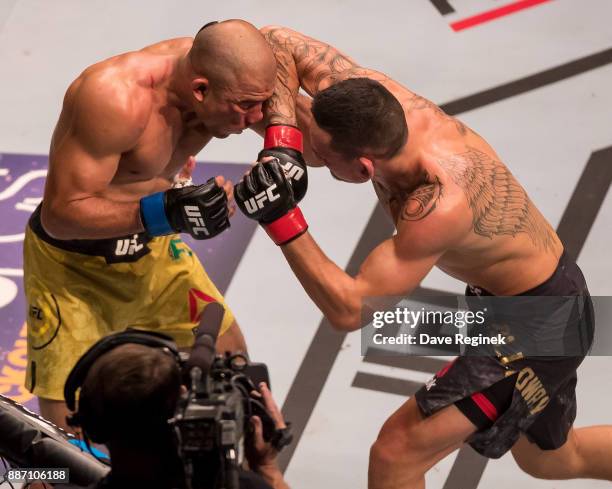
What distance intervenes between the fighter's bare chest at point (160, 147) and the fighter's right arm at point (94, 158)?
0.06 meters

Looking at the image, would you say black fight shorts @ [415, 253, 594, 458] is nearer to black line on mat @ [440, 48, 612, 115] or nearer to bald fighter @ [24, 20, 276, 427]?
bald fighter @ [24, 20, 276, 427]

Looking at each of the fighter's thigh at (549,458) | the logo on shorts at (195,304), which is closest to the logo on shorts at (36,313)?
the logo on shorts at (195,304)

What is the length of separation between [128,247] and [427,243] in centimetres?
113

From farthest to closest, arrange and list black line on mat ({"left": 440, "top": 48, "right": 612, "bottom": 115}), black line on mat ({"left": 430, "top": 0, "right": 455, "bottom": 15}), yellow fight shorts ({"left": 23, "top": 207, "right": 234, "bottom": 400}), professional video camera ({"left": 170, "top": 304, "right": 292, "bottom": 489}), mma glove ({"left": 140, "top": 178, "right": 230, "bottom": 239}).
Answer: black line on mat ({"left": 430, "top": 0, "right": 455, "bottom": 15}) → black line on mat ({"left": 440, "top": 48, "right": 612, "bottom": 115}) → yellow fight shorts ({"left": 23, "top": 207, "right": 234, "bottom": 400}) → mma glove ({"left": 140, "top": 178, "right": 230, "bottom": 239}) → professional video camera ({"left": 170, "top": 304, "right": 292, "bottom": 489})

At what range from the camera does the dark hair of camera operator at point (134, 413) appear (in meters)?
2.30

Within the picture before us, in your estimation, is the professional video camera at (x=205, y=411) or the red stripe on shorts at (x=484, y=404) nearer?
the professional video camera at (x=205, y=411)

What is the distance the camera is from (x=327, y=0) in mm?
6551

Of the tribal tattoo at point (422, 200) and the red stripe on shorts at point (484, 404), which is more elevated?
the tribal tattoo at point (422, 200)

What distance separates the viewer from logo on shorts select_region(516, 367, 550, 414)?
353 cm

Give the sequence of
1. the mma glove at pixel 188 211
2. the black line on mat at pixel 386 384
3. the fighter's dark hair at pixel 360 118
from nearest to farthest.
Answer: the fighter's dark hair at pixel 360 118 → the mma glove at pixel 188 211 → the black line on mat at pixel 386 384

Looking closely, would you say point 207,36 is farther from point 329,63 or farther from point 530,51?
point 530,51

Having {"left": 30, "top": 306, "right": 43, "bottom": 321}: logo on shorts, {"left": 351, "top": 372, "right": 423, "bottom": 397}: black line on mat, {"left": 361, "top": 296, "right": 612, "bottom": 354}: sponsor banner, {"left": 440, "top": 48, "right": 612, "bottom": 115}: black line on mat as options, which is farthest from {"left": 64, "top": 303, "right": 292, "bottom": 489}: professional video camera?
{"left": 440, "top": 48, "right": 612, "bottom": 115}: black line on mat

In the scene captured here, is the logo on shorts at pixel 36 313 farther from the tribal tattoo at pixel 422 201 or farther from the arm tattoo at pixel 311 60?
the tribal tattoo at pixel 422 201

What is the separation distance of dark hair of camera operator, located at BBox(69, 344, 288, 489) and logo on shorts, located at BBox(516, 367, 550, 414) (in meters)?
1.49
